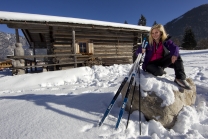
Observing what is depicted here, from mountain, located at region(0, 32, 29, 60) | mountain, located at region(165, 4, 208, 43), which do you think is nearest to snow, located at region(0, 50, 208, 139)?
mountain, located at region(0, 32, 29, 60)

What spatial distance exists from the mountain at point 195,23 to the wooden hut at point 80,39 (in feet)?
278

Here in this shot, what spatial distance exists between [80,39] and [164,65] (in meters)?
8.05

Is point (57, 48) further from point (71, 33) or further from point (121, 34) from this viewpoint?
point (121, 34)

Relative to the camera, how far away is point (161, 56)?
105 inches

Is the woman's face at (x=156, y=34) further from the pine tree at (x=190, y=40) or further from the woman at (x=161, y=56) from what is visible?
the pine tree at (x=190, y=40)

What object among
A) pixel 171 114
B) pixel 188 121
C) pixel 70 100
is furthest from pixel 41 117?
pixel 188 121

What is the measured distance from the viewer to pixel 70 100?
10.2 ft

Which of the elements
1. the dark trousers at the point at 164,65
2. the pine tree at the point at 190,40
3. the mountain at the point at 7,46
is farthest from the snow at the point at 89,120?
the mountain at the point at 7,46

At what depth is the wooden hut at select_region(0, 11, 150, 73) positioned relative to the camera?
7.79 metres

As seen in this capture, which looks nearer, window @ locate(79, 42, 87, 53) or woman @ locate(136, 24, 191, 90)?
woman @ locate(136, 24, 191, 90)

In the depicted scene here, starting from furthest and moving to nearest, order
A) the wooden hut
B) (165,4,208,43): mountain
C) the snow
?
1. (165,4,208,43): mountain
2. the wooden hut
3. the snow

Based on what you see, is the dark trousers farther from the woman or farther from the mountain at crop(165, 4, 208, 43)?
the mountain at crop(165, 4, 208, 43)

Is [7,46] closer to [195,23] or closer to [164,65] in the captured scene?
[164,65]

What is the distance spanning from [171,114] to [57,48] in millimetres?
8491
